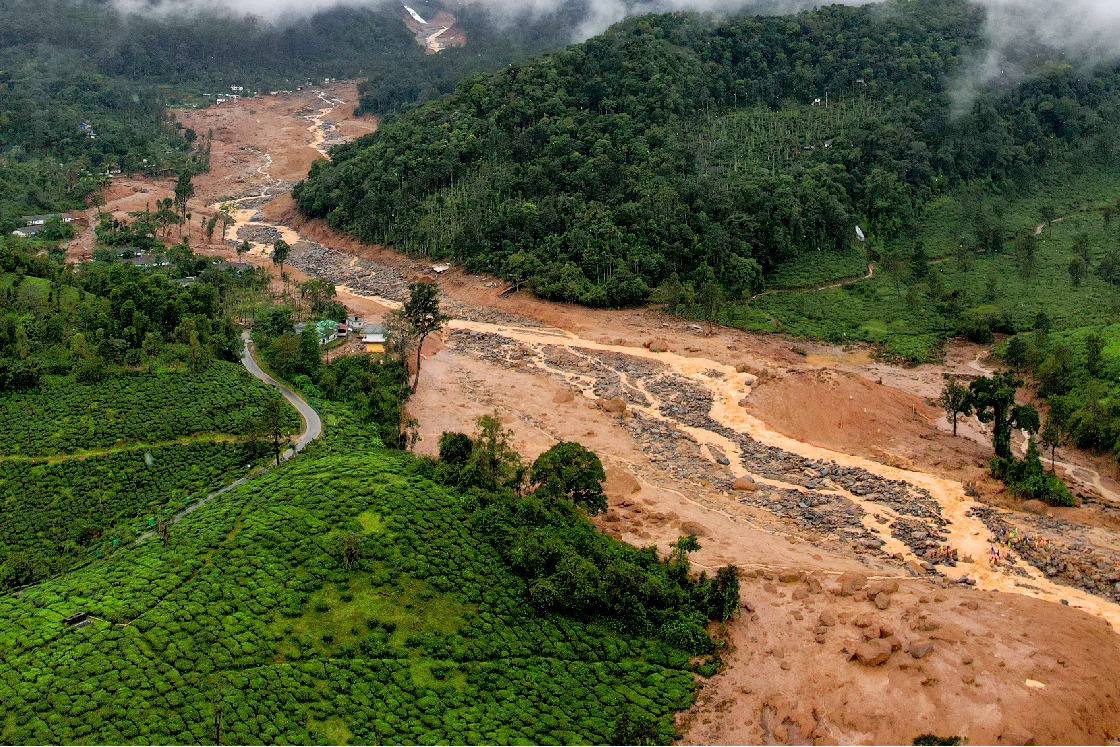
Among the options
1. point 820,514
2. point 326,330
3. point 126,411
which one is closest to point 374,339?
point 326,330

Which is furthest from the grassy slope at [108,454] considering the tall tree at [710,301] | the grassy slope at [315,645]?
the tall tree at [710,301]

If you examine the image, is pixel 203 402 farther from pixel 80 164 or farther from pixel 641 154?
pixel 80 164

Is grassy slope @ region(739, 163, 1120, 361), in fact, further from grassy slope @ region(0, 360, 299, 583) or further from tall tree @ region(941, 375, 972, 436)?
grassy slope @ region(0, 360, 299, 583)

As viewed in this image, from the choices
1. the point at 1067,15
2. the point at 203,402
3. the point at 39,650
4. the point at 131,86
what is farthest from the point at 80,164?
the point at 1067,15

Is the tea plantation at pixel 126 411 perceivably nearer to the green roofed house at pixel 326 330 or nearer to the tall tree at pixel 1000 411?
the green roofed house at pixel 326 330

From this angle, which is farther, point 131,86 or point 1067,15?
point 131,86

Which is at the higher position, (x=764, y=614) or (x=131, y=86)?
(x=131, y=86)
